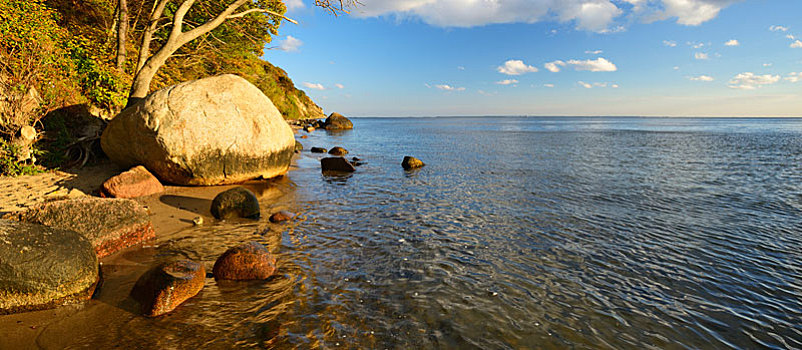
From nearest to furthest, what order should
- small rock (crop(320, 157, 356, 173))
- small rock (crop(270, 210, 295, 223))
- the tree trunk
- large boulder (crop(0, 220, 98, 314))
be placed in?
large boulder (crop(0, 220, 98, 314)) < small rock (crop(270, 210, 295, 223)) < the tree trunk < small rock (crop(320, 157, 356, 173))

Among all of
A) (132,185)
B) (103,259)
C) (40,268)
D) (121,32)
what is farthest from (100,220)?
(121,32)

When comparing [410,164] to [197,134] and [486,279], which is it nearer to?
[197,134]

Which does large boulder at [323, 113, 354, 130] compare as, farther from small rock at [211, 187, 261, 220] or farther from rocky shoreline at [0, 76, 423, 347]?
small rock at [211, 187, 261, 220]

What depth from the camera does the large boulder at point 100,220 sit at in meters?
5.79

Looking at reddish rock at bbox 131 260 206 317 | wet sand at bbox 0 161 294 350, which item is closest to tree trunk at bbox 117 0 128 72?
wet sand at bbox 0 161 294 350

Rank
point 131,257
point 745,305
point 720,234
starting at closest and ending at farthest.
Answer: point 745,305 → point 131,257 → point 720,234

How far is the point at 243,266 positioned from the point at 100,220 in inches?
114

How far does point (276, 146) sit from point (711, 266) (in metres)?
11.5

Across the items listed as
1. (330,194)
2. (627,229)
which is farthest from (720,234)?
(330,194)

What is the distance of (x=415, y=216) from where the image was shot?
9.27 m

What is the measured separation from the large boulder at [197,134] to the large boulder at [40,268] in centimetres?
530

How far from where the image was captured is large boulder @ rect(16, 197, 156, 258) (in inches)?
228

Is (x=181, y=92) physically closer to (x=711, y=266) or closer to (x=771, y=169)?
(x=711, y=266)

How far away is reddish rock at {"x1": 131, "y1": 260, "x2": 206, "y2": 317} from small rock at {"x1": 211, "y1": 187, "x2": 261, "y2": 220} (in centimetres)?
340
